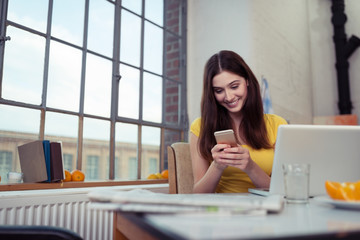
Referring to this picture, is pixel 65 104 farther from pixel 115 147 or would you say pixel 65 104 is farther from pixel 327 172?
pixel 327 172

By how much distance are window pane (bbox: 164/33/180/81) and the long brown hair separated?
1.40 meters

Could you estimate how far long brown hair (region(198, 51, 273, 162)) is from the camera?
1589 millimetres

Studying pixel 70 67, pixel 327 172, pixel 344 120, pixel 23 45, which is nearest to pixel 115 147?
pixel 70 67

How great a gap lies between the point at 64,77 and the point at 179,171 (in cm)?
100

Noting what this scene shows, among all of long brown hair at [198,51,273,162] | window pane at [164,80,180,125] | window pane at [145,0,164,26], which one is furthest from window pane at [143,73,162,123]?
long brown hair at [198,51,273,162]

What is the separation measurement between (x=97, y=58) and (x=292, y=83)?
2342mm

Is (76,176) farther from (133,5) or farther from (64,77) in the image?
(133,5)

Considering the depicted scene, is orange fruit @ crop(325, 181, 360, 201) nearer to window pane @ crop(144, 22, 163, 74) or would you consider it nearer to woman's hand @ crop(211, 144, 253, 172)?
woman's hand @ crop(211, 144, 253, 172)

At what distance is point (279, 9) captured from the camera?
3.63 meters

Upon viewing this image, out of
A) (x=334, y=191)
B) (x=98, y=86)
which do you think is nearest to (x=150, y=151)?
(x=98, y=86)

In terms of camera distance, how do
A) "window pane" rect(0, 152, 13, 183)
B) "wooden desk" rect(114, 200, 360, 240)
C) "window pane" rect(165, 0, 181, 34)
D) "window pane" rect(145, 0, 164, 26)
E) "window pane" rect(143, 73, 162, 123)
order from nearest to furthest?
"wooden desk" rect(114, 200, 360, 240), "window pane" rect(0, 152, 13, 183), "window pane" rect(143, 73, 162, 123), "window pane" rect(145, 0, 164, 26), "window pane" rect(165, 0, 181, 34)

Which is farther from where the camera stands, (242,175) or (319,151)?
(242,175)

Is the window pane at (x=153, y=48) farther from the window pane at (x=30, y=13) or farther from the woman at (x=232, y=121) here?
the woman at (x=232, y=121)

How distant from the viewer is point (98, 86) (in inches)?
90.7
